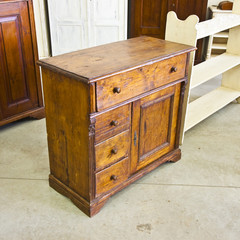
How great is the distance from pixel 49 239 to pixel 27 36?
180cm

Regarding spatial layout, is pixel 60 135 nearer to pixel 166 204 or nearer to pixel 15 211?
pixel 15 211

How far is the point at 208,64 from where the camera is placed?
319cm

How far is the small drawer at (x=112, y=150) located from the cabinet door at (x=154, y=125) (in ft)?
0.26

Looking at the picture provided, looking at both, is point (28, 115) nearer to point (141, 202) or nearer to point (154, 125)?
point (154, 125)

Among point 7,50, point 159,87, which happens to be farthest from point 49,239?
point 7,50

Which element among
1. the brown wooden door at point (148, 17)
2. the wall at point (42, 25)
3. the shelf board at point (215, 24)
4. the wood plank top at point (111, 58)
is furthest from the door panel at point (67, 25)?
the wood plank top at point (111, 58)

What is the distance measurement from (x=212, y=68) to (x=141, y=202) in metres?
1.55

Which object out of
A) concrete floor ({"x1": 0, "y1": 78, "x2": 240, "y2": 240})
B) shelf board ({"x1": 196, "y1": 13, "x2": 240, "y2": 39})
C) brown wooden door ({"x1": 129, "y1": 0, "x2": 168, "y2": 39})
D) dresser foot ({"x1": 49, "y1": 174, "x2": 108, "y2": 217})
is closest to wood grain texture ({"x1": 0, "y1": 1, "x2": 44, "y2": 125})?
concrete floor ({"x1": 0, "y1": 78, "x2": 240, "y2": 240})

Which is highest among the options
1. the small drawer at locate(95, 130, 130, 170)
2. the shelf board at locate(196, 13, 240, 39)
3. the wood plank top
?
the shelf board at locate(196, 13, 240, 39)

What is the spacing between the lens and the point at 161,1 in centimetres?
455

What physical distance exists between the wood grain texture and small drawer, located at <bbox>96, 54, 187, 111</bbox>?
139 centimetres

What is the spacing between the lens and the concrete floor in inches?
75.9

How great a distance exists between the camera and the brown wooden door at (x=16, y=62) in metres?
2.73

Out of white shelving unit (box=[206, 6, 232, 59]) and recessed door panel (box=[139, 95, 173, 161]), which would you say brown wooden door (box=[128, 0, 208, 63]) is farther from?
recessed door panel (box=[139, 95, 173, 161])
